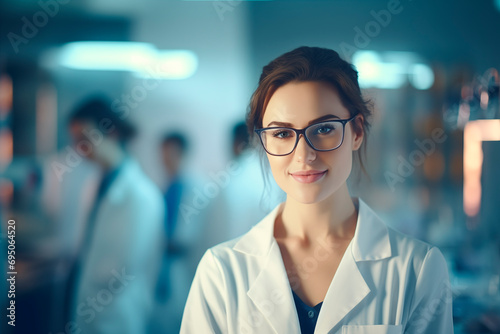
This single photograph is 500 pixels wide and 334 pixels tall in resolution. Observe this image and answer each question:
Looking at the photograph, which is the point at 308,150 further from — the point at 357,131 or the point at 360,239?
the point at 360,239

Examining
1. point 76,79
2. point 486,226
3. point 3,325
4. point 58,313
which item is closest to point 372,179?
point 486,226

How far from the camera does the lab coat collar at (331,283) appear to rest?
1049 millimetres

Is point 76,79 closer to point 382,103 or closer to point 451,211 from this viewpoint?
point 382,103

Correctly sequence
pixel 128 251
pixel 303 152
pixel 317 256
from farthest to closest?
pixel 128 251
pixel 317 256
pixel 303 152

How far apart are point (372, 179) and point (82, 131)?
107cm

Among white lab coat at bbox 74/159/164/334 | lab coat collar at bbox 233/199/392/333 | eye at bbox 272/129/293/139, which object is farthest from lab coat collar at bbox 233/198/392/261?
white lab coat at bbox 74/159/164/334

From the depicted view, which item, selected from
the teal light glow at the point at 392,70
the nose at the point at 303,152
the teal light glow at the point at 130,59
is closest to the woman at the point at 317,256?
the nose at the point at 303,152

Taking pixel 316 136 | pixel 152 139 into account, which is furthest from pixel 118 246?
pixel 316 136

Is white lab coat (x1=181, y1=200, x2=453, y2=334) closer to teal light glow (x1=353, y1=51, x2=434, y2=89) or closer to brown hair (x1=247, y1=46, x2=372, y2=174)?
brown hair (x1=247, y1=46, x2=372, y2=174)

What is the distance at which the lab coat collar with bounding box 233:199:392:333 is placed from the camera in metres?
1.05

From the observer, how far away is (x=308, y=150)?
1.05 m

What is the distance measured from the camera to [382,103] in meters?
1.38

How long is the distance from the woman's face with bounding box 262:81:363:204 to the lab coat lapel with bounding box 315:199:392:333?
18cm

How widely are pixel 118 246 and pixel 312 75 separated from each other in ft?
2.98
